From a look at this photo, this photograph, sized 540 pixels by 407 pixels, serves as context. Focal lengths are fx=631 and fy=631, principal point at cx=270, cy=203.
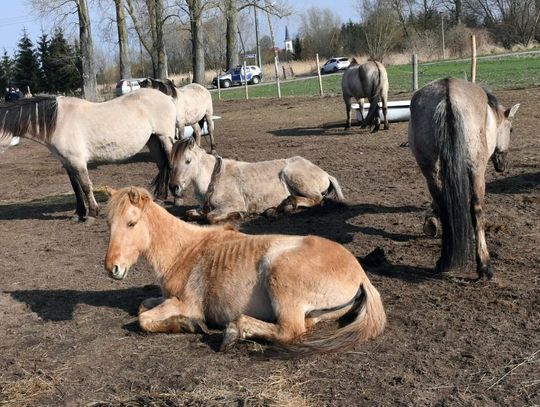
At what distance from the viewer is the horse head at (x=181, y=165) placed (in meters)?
8.21

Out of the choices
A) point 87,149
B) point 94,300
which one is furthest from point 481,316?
point 87,149

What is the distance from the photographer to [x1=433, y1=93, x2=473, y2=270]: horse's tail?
5688 mm

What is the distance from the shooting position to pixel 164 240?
499cm

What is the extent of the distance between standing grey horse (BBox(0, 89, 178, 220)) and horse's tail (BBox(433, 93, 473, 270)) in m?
5.26

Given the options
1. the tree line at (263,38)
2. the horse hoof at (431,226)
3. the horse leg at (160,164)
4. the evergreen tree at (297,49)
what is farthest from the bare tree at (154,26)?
the evergreen tree at (297,49)

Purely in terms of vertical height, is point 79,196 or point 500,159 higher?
point 500,159

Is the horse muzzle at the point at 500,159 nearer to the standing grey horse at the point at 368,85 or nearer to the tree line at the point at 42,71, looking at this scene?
the standing grey horse at the point at 368,85

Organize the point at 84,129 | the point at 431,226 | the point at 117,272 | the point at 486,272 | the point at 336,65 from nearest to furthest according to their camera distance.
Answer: the point at 117,272 < the point at 486,272 < the point at 431,226 < the point at 84,129 < the point at 336,65

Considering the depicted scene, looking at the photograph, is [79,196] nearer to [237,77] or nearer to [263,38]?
[237,77]

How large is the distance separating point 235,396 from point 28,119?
6790 millimetres

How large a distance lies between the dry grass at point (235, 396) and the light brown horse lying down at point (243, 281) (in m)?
0.37

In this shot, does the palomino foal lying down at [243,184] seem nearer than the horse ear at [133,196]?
No

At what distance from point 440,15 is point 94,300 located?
231ft

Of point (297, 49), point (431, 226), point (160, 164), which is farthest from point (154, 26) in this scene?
point (297, 49)
